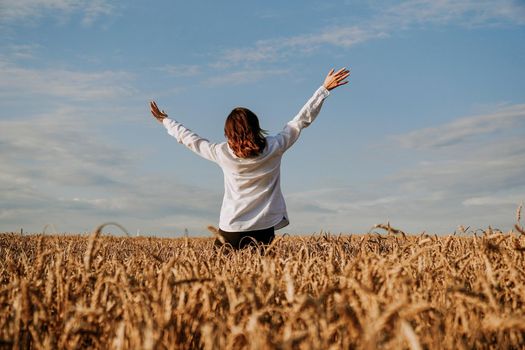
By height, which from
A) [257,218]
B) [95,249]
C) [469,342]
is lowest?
[469,342]

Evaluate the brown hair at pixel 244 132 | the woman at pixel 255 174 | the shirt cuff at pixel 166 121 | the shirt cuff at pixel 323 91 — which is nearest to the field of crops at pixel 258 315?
the brown hair at pixel 244 132

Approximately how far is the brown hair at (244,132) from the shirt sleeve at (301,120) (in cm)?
28

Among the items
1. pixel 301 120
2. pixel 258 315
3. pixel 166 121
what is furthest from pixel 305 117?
pixel 258 315

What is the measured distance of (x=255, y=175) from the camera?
6426mm

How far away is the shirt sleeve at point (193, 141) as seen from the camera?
6479mm

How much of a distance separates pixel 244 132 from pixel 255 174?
0.65m

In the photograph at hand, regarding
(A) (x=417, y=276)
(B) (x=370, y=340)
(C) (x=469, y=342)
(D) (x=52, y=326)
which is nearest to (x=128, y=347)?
(D) (x=52, y=326)

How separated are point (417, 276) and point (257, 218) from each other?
3.27 meters

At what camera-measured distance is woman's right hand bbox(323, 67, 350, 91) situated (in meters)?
6.43

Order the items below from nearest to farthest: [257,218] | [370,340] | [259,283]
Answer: [370,340], [259,283], [257,218]

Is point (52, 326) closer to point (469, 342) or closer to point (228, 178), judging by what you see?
point (469, 342)

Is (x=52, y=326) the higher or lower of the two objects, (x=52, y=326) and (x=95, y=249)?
the lower

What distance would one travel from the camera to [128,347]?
2307 millimetres

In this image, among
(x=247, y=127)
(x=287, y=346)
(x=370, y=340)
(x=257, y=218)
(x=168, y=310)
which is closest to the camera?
(x=370, y=340)
